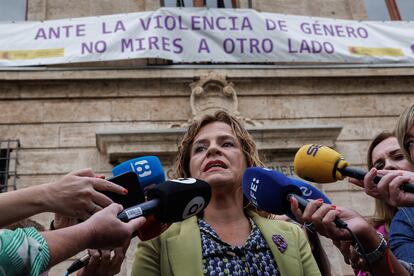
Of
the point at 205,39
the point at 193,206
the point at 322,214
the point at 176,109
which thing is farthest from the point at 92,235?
the point at 205,39

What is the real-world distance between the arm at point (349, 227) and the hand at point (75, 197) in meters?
0.74

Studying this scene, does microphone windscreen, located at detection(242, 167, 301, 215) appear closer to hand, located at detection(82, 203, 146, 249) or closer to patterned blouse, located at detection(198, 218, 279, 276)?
patterned blouse, located at detection(198, 218, 279, 276)

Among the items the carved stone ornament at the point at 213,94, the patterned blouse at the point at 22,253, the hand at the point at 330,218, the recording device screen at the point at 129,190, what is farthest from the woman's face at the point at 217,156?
the carved stone ornament at the point at 213,94

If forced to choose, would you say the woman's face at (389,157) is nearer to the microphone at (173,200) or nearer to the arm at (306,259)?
the arm at (306,259)

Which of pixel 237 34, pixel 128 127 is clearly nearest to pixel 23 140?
pixel 128 127

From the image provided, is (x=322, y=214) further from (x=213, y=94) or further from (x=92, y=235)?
(x=213, y=94)

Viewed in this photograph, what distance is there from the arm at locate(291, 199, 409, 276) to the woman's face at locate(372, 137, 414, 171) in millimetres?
1200

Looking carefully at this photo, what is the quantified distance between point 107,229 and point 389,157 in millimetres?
2174

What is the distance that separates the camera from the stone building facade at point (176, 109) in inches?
243

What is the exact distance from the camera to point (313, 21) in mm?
7191

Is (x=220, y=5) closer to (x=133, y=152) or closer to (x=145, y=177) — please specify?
(x=133, y=152)

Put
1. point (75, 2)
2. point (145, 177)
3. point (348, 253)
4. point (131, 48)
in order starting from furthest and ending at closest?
point (75, 2)
point (131, 48)
point (145, 177)
point (348, 253)

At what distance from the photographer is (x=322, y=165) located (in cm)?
227

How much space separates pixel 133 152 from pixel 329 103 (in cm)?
291
